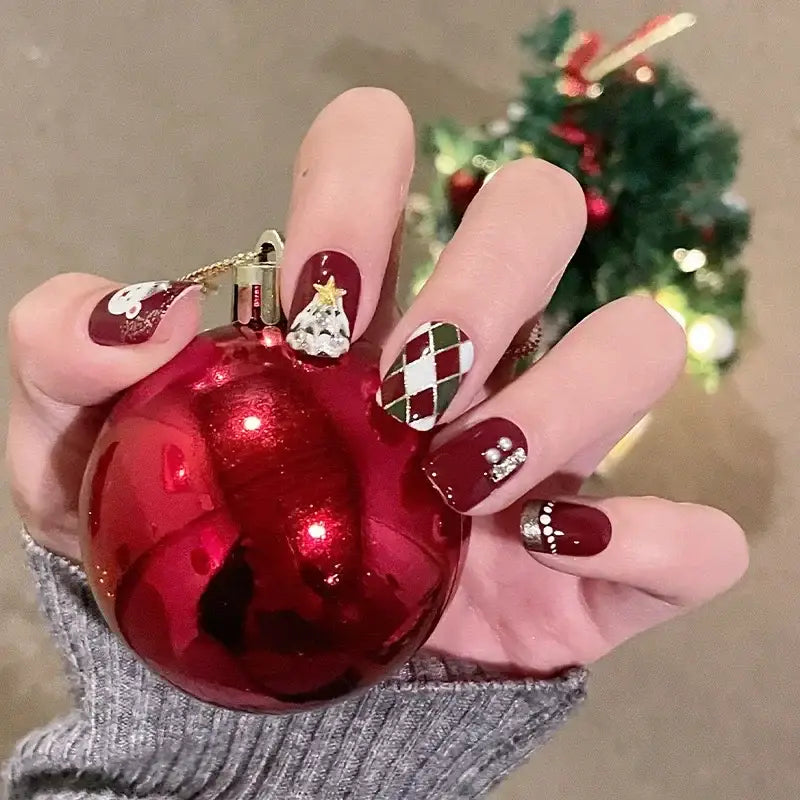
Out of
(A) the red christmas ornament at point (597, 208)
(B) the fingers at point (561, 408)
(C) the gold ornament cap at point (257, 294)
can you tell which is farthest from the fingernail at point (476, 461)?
(A) the red christmas ornament at point (597, 208)

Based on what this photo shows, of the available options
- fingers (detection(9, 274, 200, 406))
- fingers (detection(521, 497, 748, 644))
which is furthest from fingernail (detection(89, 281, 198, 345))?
fingers (detection(521, 497, 748, 644))

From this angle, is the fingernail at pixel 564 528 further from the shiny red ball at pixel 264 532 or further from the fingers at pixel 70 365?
the fingers at pixel 70 365

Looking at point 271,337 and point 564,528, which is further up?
point 271,337

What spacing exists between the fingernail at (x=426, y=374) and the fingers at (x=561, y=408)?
2 centimetres

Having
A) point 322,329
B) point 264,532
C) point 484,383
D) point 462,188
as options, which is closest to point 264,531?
point 264,532

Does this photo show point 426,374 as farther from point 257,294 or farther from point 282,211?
point 282,211

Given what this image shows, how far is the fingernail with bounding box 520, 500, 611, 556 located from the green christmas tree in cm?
66

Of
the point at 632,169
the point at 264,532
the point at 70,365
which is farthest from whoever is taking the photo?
the point at 632,169

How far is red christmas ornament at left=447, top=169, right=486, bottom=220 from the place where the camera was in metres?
1.11

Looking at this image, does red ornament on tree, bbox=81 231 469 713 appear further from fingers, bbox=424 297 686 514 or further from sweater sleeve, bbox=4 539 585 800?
sweater sleeve, bbox=4 539 585 800

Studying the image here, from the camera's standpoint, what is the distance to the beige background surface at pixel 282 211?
108 centimetres

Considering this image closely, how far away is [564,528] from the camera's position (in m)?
0.48

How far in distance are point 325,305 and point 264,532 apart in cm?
12

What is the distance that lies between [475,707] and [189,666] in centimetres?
25
